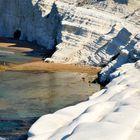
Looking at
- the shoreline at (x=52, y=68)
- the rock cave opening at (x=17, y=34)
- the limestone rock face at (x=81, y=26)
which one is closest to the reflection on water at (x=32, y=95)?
the shoreline at (x=52, y=68)

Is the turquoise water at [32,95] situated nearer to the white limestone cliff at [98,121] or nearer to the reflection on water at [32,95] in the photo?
the reflection on water at [32,95]

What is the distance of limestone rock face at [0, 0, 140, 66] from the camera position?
38.8 metres

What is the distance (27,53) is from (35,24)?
8188 mm

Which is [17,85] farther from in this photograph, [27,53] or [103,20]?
[27,53]

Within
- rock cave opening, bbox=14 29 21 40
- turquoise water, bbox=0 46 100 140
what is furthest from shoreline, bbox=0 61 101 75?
rock cave opening, bbox=14 29 21 40

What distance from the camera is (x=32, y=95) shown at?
26078 millimetres

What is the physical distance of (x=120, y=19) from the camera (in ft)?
143

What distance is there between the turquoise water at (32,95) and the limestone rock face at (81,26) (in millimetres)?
5129

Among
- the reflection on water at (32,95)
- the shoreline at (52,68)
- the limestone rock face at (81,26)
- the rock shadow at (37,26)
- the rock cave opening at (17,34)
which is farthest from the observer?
the rock cave opening at (17,34)

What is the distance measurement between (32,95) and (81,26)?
18.7m

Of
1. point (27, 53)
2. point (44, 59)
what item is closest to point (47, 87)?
point (44, 59)

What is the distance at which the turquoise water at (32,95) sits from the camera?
19703mm

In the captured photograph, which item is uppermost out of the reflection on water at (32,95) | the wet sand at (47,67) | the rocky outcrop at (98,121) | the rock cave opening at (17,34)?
the rocky outcrop at (98,121)

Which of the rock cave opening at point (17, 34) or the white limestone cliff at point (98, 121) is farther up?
the white limestone cliff at point (98, 121)
